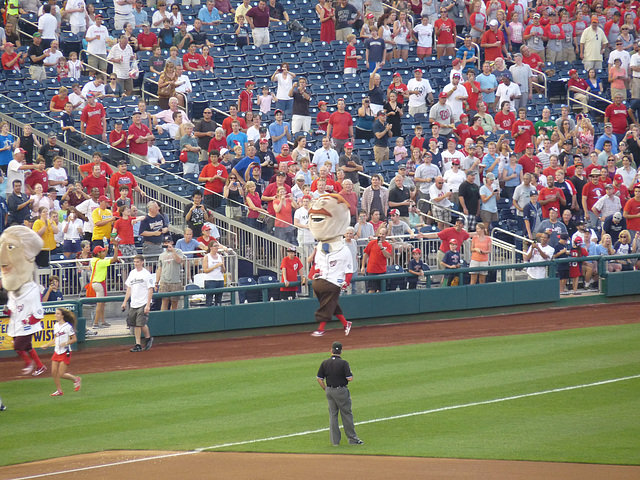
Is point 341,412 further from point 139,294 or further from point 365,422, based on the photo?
point 139,294

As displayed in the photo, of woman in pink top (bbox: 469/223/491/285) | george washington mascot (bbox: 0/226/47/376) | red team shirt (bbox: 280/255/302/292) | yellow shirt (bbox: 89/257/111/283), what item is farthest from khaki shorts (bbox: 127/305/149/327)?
woman in pink top (bbox: 469/223/491/285)

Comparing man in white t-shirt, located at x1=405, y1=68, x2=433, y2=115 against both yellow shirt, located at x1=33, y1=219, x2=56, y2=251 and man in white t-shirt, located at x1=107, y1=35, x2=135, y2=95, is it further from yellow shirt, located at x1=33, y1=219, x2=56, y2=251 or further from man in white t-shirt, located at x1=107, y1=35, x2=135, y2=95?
yellow shirt, located at x1=33, y1=219, x2=56, y2=251

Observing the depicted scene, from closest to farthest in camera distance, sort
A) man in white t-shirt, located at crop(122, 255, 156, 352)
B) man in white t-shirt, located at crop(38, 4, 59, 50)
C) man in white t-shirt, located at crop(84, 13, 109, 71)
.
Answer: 1. man in white t-shirt, located at crop(122, 255, 156, 352)
2. man in white t-shirt, located at crop(38, 4, 59, 50)
3. man in white t-shirt, located at crop(84, 13, 109, 71)

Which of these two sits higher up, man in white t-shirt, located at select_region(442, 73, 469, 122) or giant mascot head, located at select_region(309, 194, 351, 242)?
man in white t-shirt, located at select_region(442, 73, 469, 122)

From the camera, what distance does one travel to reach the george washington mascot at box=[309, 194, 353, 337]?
18.0 meters

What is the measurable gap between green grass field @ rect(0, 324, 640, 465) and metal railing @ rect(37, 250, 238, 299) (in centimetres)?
282

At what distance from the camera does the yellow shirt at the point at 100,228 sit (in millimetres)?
19188

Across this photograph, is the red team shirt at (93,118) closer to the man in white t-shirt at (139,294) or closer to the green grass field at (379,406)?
the man in white t-shirt at (139,294)

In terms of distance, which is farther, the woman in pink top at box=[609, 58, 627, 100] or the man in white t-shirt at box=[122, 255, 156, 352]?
the woman in pink top at box=[609, 58, 627, 100]

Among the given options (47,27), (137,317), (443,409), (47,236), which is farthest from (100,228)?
(443,409)

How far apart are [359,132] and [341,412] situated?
13.7 meters

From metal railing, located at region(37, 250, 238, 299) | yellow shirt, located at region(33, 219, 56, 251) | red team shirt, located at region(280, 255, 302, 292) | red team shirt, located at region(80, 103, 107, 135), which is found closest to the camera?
metal railing, located at region(37, 250, 238, 299)

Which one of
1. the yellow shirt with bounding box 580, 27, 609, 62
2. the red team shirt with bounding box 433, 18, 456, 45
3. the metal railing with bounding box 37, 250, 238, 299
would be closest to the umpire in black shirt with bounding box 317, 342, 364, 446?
the metal railing with bounding box 37, 250, 238, 299

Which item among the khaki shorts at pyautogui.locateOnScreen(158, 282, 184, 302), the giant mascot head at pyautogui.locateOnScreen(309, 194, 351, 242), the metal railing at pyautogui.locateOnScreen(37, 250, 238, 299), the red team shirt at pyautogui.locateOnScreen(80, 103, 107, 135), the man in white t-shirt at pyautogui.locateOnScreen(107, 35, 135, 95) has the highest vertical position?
the man in white t-shirt at pyautogui.locateOnScreen(107, 35, 135, 95)
